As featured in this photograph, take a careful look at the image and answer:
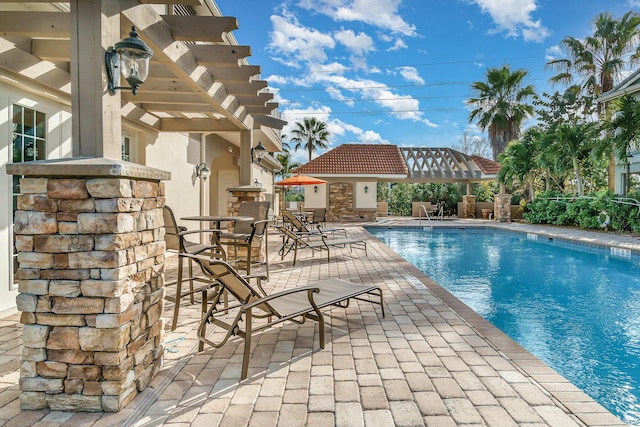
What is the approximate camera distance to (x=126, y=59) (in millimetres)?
2564

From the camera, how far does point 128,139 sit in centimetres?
686

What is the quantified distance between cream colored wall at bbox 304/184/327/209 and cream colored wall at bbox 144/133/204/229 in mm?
11205

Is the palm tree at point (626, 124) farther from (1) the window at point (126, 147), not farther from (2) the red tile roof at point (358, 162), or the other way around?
(1) the window at point (126, 147)

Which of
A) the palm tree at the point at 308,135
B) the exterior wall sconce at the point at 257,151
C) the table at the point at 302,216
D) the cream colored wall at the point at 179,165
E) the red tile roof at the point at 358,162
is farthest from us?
the palm tree at the point at 308,135

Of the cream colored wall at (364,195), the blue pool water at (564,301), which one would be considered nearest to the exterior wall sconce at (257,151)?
the blue pool water at (564,301)

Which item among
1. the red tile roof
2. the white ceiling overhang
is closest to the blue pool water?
the white ceiling overhang

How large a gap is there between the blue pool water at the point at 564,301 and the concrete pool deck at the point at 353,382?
80cm

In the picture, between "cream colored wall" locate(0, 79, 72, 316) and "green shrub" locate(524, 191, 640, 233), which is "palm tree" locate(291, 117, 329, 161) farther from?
"cream colored wall" locate(0, 79, 72, 316)

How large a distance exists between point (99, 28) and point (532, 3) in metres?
24.0

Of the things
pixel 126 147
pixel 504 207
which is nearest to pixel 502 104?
pixel 504 207

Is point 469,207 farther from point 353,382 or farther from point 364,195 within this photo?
point 353,382

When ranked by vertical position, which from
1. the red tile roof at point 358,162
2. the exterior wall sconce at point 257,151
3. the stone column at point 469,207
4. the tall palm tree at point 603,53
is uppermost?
the tall palm tree at point 603,53

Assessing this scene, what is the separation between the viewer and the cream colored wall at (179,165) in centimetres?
752

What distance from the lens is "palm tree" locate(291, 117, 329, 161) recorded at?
3516 cm
